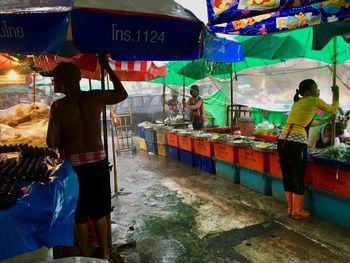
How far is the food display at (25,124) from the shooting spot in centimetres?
503

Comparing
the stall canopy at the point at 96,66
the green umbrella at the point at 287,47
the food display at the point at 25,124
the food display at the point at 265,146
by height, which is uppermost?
the green umbrella at the point at 287,47

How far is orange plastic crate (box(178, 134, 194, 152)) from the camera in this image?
9382 mm

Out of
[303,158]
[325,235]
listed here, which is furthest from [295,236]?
[303,158]

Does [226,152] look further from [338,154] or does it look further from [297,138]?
[338,154]

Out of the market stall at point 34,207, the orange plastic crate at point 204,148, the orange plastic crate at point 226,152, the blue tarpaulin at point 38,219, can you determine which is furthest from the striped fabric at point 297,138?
the blue tarpaulin at point 38,219

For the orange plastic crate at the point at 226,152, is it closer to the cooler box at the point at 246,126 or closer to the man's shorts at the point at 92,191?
the cooler box at the point at 246,126

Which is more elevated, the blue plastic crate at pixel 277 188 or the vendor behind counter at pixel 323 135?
the vendor behind counter at pixel 323 135

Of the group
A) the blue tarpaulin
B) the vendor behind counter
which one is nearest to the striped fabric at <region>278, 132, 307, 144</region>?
the vendor behind counter

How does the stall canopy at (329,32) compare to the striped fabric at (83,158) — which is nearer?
the striped fabric at (83,158)

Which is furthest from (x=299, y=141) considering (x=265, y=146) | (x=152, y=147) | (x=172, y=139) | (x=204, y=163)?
(x=152, y=147)

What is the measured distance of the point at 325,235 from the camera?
4.55 metres

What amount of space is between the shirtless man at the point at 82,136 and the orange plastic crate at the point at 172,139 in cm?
664

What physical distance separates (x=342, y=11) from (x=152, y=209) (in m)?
4.54

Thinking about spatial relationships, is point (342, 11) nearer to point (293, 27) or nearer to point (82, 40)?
point (293, 27)
